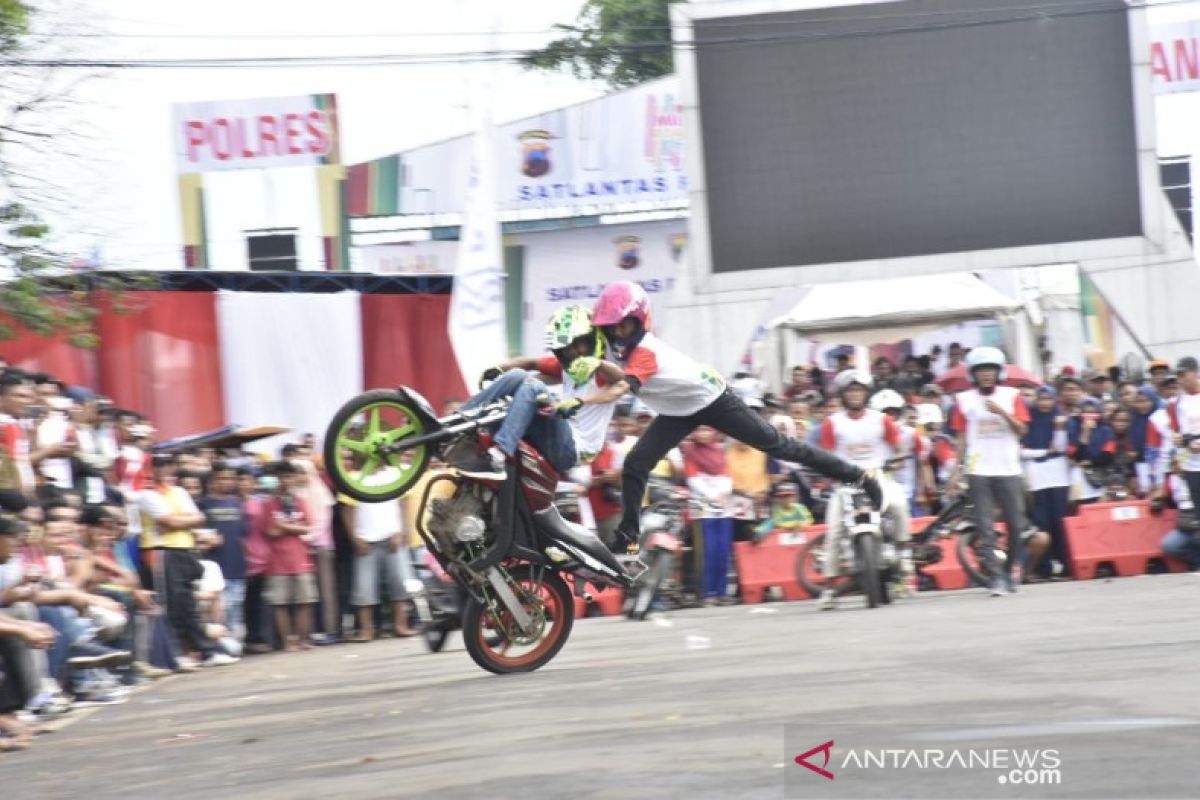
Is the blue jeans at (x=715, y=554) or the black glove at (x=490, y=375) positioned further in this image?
the blue jeans at (x=715, y=554)

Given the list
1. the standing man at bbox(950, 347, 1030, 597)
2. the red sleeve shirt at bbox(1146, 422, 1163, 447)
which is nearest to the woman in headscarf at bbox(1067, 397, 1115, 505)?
the red sleeve shirt at bbox(1146, 422, 1163, 447)

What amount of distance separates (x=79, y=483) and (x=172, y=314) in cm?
638

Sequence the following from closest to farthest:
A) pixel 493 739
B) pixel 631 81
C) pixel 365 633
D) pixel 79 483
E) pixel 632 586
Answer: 1. pixel 493 739
2. pixel 632 586
3. pixel 79 483
4. pixel 365 633
5. pixel 631 81

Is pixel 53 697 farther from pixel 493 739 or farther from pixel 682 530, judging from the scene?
pixel 682 530

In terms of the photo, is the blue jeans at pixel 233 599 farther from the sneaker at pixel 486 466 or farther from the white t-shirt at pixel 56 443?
the sneaker at pixel 486 466

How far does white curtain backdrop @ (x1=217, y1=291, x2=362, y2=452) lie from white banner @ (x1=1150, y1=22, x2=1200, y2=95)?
27.4 m

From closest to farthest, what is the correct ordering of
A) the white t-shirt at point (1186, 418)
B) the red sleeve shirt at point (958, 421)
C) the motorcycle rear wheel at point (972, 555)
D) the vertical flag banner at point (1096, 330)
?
the red sleeve shirt at point (958, 421)
the motorcycle rear wheel at point (972, 555)
the white t-shirt at point (1186, 418)
the vertical flag banner at point (1096, 330)

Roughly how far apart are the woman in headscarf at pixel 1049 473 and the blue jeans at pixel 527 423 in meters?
8.96

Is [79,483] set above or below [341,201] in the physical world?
below

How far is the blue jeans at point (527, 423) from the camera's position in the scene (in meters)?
10.6

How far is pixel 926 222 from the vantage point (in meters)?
27.7

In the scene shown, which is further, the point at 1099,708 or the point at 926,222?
the point at 926,222

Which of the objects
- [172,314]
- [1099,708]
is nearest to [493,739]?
[1099,708]

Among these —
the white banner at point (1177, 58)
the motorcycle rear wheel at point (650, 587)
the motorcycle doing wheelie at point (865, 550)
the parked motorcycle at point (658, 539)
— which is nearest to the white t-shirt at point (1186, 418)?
the motorcycle doing wheelie at point (865, 550)
